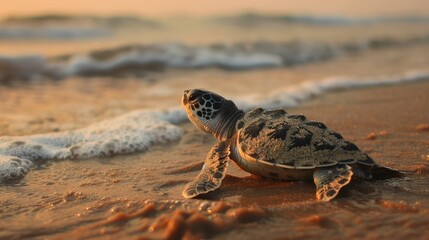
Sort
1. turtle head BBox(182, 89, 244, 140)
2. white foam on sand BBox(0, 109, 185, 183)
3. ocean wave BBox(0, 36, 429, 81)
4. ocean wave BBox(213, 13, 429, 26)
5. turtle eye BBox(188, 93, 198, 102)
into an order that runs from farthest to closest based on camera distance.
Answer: ocean wave BBox(213, 13, 429, 26)
ocean wave BBox(0, 36, 429, 81)
white foam on sand BBox(0, 109, 185, 183)
turtle eye BBox(188, 93, 198, 102)
turtle head BBox(182, 89, 244, 140)

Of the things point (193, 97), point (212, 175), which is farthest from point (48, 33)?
point (212, 175)

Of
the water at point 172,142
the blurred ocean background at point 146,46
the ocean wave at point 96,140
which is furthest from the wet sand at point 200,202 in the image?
the blurred ocean background at point 146,46

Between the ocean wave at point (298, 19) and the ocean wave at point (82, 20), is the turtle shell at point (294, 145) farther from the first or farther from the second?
the ocean wave at point (298, 19)

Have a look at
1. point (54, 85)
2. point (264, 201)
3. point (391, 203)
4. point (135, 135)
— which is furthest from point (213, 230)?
point (54, 85)

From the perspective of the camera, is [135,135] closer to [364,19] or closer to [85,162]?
[85,162]

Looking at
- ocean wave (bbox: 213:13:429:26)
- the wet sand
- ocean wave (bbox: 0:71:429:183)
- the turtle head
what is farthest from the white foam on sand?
ocean wave (bbox: 213:13:429:26)

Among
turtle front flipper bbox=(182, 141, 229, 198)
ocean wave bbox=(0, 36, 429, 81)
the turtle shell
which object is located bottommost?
turtle front flipper bbox=(182, 141, 229, 198)

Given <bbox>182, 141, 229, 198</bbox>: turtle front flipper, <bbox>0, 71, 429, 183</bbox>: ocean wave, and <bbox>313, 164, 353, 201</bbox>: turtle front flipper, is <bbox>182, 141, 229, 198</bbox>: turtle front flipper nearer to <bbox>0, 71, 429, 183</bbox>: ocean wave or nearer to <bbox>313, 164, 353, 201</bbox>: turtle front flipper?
<bbox>313, 164, 353, 201</bbox>: turtle front flipper
